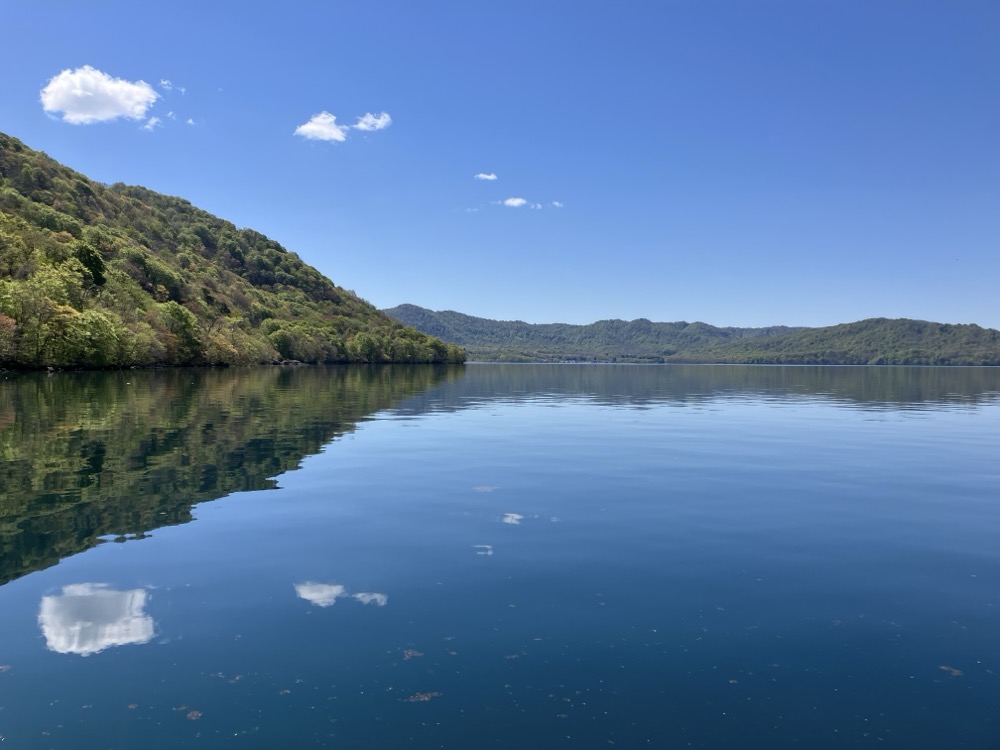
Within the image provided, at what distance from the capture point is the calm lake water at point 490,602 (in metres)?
9.20

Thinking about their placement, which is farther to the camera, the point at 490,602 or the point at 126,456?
the point at 126,456

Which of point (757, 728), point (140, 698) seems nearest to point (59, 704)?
point (140, 698)

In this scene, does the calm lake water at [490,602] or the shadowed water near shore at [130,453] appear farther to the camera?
the shadowed water near shore at [130,453]

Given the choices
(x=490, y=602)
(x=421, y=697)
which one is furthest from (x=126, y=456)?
(x=421, y=697)

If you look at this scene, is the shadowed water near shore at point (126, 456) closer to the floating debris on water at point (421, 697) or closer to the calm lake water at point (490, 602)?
the calm lake water at point (490, 602)

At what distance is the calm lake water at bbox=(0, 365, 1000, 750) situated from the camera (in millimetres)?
9195

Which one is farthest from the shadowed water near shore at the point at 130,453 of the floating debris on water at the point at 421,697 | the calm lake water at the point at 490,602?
the floating debris on water at the point at 421,697

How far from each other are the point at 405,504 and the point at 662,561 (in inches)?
399

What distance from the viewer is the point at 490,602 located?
13.7 m

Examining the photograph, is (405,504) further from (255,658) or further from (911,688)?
(911,688)

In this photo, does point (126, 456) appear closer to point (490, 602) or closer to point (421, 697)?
point (490, 602)

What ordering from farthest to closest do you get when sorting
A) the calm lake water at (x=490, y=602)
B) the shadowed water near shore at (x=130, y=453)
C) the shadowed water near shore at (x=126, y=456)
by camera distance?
1. the shadowed water near shore at (x=130, y=453)
2. the shadowed water near shore at (x=126, y=456)
3. the calm lake water at (x=490, y=602)

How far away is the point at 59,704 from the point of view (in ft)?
30.5

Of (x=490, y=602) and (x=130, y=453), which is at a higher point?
(x=130, y=453)
